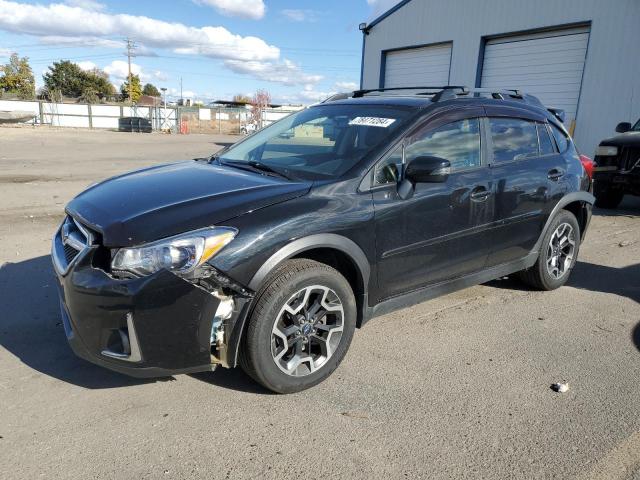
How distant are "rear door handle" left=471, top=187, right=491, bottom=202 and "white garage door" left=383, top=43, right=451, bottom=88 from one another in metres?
15.9

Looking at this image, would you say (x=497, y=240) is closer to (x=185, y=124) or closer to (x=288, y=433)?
(x=288, y=433)

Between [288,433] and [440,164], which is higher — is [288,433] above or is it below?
below

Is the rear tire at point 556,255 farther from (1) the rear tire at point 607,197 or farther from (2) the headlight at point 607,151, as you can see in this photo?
(1) the rear tire at point 607,197

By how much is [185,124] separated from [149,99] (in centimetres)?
5261

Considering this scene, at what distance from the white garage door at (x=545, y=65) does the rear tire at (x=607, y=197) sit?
19.9 ft

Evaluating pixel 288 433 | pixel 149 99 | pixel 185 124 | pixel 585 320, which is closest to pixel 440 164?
pixel 288 433

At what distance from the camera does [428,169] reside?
3.29 meters

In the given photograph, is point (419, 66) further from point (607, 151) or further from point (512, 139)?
point (512, 139)

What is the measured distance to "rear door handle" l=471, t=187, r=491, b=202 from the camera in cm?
387

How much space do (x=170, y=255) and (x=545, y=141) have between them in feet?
11.8

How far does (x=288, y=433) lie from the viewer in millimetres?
2730

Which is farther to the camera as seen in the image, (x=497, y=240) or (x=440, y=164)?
(x=497, y=240)

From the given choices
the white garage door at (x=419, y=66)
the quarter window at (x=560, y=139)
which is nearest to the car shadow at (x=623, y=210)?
the quarter window at (x=560, y=139)

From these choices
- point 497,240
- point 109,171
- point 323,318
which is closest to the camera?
point 323,318
